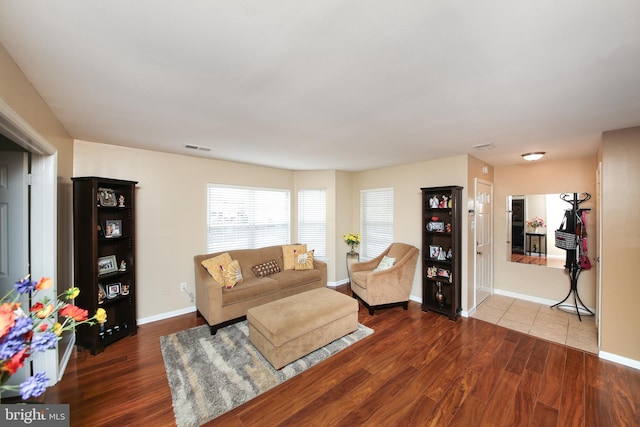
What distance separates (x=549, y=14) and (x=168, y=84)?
2163 mm

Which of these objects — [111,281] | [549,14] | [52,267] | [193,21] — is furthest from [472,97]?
[111,281]

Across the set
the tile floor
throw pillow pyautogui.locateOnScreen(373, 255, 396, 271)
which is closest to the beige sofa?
throw pillow pyautogui.locateOnScreen(373, 255, 396, 271)

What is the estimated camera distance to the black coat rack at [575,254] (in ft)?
12.0

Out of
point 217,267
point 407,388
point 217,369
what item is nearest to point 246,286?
point 217,267

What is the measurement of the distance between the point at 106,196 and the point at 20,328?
9.02 feet

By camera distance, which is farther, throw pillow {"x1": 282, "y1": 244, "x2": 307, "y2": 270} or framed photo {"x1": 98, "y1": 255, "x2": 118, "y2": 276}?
throw pillow {"x1": 282, "y1": 244, "x2": 307, "y2": 270}

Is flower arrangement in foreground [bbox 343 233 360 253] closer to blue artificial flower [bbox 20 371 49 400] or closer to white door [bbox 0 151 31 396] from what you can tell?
white door [bbox 0 151 31 396]

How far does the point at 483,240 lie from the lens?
4.16m

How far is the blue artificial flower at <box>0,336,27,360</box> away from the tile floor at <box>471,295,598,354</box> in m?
4.42

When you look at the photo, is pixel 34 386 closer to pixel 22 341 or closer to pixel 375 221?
pixel 22 341

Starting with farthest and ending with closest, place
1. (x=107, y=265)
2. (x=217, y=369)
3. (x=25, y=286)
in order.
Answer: (x=107, y=265) → (x=217, y=369) → (x=25, y=286)

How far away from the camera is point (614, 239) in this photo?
2564 millimetres

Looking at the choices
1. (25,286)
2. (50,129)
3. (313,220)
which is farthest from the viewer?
(313,220)

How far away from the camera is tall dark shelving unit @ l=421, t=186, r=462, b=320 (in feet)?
11.8
